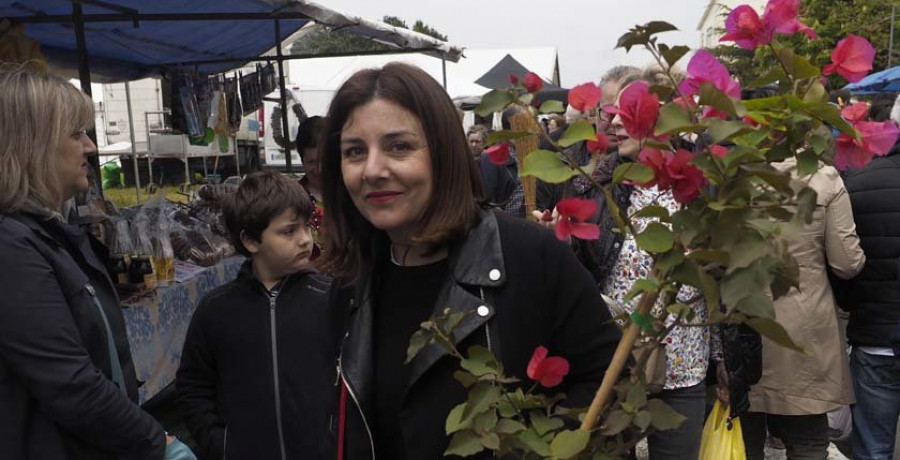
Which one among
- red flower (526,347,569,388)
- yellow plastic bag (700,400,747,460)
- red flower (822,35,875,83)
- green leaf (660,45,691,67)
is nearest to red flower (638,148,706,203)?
green leaf (660,45,691,67)

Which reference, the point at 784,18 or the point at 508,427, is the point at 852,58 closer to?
the point at 784,18

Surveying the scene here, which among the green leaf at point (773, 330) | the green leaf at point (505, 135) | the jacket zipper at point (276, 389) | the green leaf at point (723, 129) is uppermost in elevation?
the green leaf at point (723, 129)

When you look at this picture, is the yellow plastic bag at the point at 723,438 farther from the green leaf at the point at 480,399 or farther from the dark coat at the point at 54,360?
the green leaf at the point at 480,399

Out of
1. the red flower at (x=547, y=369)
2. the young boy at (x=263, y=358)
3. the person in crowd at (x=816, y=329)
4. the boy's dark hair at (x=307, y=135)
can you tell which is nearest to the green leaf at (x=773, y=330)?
the red flower at (x=547, y=369)

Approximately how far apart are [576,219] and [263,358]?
1.71 meters

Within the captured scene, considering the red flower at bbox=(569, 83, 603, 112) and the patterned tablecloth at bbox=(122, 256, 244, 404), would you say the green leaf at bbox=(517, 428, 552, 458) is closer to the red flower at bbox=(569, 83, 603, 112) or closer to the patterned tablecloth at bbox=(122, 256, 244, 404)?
the red flower at bbox=(569, 83, 603, 112)

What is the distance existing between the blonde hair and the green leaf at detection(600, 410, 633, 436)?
1.62 metres

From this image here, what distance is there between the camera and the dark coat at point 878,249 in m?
3.50

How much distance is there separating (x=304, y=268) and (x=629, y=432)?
1.83m

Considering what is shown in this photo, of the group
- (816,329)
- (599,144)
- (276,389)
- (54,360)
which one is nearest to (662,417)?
(599,144)

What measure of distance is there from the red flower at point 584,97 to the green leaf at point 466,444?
461mm

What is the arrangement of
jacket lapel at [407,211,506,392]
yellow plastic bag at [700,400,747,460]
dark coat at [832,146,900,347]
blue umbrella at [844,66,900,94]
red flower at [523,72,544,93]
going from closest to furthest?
red flower at [523,72,544,93]
jacket lapel at [407,211,506,392]
yellow plastic bag at [700,400,747,460]
dark coat at [832,146,900,347]
blue umbrella at [844,66,900,94]

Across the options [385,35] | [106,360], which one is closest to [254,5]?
[385,35]

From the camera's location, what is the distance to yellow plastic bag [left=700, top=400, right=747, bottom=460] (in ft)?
9.91
